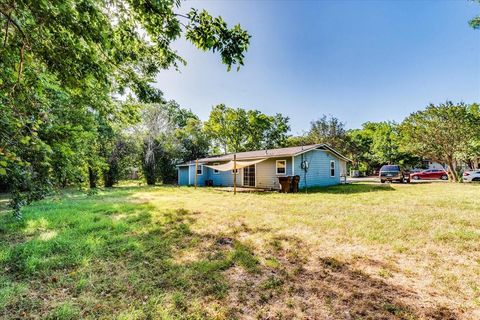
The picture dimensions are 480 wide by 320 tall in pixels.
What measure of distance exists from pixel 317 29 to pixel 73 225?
1237cm

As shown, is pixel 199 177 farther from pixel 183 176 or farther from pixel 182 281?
pixel 182 281

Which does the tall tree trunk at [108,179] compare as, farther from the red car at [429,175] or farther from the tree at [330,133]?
the red car at [429,175]

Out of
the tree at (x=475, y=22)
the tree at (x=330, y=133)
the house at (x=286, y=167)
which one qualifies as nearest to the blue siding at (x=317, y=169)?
the house at (x=286, y=167)

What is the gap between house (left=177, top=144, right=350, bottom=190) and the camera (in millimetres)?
14242

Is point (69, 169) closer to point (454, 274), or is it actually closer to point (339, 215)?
point (454, 274)

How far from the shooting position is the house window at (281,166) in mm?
14531

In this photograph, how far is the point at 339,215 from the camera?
630cm

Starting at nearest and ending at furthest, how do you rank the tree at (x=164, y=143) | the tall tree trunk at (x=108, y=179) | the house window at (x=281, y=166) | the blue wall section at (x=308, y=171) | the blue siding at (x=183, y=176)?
the blue wall section at (x=308, y=171)
the house window at (x=281, y=166)
the tall tree trunk at (x=108, y=179)
the blue siding at (x=183, y=176)
the tree at (x=164, y=143)

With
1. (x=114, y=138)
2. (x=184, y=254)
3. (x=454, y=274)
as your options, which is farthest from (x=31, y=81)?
(x=114, y=138)

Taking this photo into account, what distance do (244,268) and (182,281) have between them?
3.02 feet

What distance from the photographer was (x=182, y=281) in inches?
115

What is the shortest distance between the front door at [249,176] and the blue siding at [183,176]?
6879 millimetres

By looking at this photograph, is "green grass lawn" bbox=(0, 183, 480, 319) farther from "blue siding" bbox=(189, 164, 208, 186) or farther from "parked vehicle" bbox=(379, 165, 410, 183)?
"blue siding" bbox=(189, 164, 208, 186)

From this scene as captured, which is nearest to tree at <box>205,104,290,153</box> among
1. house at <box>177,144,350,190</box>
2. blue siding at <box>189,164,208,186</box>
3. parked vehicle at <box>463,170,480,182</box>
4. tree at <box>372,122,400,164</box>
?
blue siding at <box>189,164,208,186</box>
